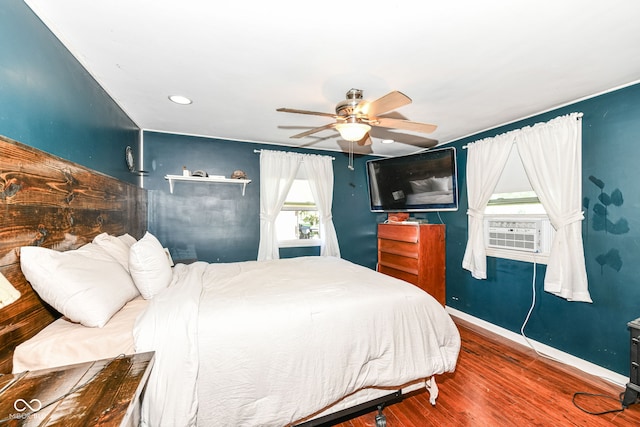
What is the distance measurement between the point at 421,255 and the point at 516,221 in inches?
46.0

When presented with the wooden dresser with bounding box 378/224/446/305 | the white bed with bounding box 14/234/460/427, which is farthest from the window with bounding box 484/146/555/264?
the white bed with bounding box 14/234/460/427

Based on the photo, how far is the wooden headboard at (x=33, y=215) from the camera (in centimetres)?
113

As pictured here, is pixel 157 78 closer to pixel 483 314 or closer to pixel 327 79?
pixel 327 79

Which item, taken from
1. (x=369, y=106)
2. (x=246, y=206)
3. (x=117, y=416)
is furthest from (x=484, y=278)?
(x=117, y=416)

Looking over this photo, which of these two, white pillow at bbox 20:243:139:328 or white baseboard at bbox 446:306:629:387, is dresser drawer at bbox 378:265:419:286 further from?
white pillow at bbox 20:243:139:328

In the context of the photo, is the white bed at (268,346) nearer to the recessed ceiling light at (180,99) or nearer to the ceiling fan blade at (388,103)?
the ceiling fan blade at (388,103)

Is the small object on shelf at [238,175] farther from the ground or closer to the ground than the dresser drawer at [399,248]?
farther from the ground

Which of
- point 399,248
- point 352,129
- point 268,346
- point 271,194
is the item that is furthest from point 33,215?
point 399,248

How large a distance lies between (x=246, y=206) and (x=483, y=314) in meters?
3.46

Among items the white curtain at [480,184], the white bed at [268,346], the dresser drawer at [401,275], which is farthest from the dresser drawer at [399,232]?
the white bed at [268,346]

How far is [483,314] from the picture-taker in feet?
11.2

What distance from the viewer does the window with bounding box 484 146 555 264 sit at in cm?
281

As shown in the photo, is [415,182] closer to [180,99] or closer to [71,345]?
[180,99]

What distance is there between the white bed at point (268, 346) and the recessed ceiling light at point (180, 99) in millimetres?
1614
